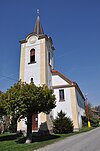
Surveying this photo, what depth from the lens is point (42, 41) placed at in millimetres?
26938

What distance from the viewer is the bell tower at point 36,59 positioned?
25062 millimetres

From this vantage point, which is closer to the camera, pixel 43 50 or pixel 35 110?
pixel 35 110

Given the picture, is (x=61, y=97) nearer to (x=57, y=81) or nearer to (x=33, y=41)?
(x=57, y=81)

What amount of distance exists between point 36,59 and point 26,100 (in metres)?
12.2

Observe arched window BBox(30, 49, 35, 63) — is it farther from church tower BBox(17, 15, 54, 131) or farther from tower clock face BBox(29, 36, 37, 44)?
tower clock face BBox(29, 36, 37, 44)

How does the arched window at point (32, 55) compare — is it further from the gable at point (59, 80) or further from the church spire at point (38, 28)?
the gable at point (59, 80)

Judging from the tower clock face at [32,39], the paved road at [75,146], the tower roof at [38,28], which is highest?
the tower roof at [38,28]

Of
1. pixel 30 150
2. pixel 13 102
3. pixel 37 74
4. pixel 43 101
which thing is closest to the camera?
pixel 30 150

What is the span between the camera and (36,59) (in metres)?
26.2

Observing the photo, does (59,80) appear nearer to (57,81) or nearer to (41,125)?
(57,81)

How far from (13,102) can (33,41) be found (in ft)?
49.4

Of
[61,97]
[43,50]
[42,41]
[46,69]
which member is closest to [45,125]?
[61,97]

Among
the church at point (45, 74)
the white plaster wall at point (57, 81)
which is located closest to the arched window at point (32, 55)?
the church at point (45, 74)

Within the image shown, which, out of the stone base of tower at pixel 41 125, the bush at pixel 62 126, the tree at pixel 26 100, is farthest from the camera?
the bush at pixel 62 126
